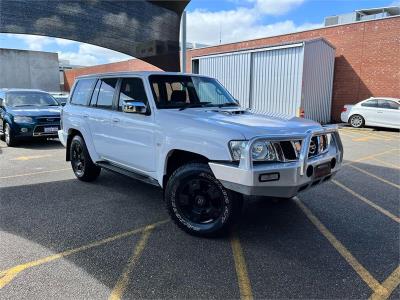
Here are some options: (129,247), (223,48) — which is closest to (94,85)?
(129,247)

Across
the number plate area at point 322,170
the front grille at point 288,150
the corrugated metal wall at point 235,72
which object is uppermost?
the corrugated metal wall at point 235,72

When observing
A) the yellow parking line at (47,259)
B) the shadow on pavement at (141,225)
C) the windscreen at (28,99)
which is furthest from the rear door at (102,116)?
the windscreen at (28,99)

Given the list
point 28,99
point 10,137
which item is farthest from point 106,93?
point 28,99

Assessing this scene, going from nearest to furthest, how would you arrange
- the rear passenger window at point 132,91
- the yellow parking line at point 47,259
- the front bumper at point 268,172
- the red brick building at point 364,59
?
the yellow parking line at point 47,259 < the front bumper at point 268,172 < the rear passenger window at point 132,91 < the red brick building at point 364,59

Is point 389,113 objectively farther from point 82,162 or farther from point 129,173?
point 129,173

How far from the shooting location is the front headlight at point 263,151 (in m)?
3.39

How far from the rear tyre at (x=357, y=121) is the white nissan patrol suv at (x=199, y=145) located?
41.6 ft

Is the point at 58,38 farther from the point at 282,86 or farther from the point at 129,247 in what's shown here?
the point at 282,86

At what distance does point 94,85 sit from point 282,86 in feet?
40.8

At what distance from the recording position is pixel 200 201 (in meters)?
3.93

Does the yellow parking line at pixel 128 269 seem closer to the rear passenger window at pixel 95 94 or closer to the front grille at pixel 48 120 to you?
the rear passenger window at pixel 95 94

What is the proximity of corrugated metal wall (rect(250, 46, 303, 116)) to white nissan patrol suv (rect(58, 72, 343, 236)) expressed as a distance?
11.1 metres

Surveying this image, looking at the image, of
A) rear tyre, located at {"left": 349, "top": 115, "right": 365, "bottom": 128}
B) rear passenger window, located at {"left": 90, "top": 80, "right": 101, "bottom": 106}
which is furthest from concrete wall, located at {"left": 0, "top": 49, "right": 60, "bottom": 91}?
rear passenger window, located at {"left": 90, "top": 80, "right": 101, "bottom": 106}

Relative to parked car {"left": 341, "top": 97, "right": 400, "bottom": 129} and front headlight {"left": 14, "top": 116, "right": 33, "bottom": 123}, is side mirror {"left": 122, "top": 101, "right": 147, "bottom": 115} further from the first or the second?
parked car {"left": 341, "top": 97, "right": 400, "bottom": 129}
